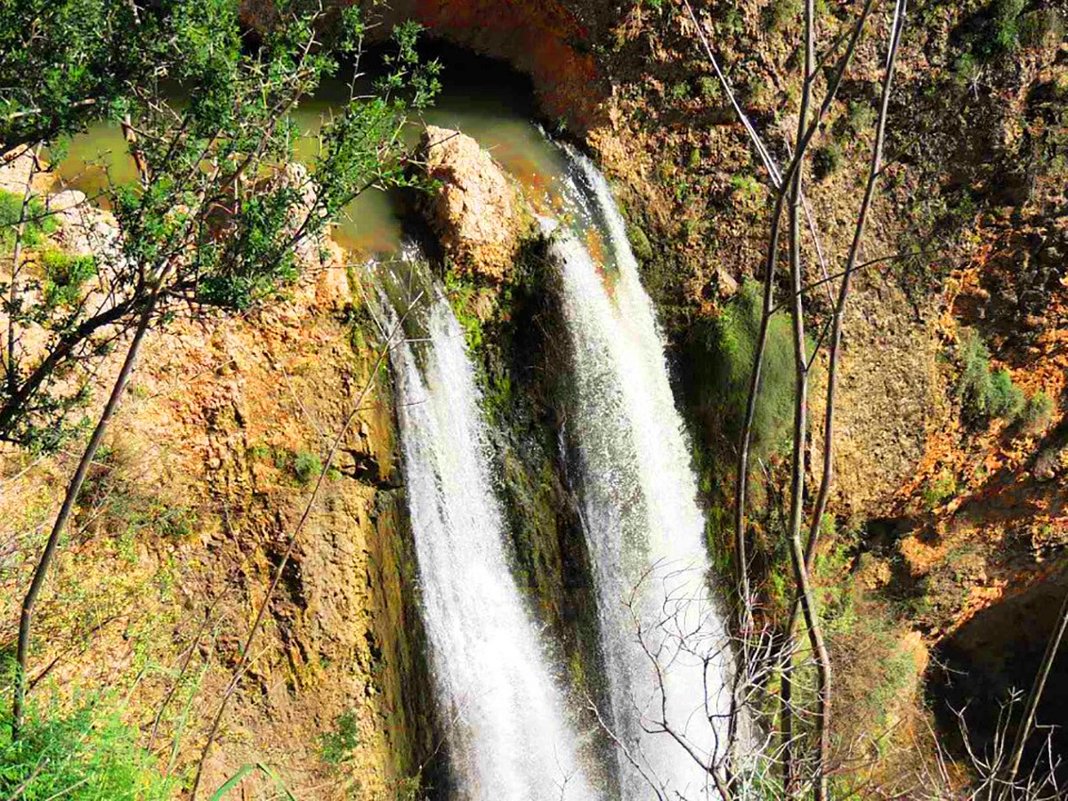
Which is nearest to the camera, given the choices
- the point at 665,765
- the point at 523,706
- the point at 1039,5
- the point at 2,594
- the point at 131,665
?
the point at 2,594

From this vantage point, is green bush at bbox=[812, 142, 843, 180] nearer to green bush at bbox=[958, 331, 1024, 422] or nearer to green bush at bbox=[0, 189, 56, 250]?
green bush at bbox=[958, 331, 1024, 422]

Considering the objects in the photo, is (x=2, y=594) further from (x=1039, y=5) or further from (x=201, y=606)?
(x=1039, y=5)

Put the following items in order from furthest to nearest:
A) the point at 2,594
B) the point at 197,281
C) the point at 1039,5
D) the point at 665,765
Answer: the point at 1039,5 → the point at 665,765 → the point at 2,594 → the point at 197,281

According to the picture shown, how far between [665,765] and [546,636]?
2224mm

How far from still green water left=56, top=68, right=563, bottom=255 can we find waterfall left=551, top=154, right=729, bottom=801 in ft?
2.03

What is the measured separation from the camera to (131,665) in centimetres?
804

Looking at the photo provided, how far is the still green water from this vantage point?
363 inches

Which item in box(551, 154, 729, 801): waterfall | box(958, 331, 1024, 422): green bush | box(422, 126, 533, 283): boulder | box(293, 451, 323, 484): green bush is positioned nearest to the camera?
box(293, 451, 323, 484): green bush

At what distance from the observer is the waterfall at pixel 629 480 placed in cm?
1009

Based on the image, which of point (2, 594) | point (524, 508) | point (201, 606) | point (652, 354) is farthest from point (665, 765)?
point (2, 594)

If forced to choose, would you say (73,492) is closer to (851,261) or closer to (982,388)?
(851,261)

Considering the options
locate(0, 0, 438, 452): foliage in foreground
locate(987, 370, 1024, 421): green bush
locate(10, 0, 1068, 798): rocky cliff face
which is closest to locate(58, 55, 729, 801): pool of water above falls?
locate(10, 0, 1068, 798): rocky cliff face

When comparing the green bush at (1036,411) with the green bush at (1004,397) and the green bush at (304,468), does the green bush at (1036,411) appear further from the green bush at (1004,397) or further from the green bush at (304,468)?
the green bush at (304,468)

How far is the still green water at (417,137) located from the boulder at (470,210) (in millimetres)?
512
